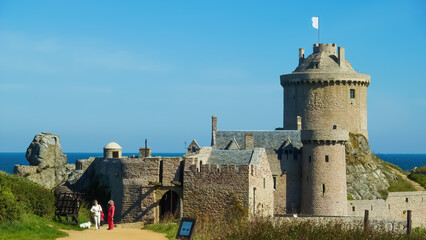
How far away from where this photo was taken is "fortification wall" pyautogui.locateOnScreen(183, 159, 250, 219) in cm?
4450

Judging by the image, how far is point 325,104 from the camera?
69.9m

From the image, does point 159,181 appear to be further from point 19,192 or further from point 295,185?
point 295,185

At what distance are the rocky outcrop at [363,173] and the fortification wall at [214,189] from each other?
23768 mm

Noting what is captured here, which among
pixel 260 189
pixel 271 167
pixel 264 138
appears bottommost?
pixel 260 189

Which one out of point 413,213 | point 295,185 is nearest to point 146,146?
point 295,185

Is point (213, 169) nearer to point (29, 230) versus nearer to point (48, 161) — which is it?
point (29, 230)

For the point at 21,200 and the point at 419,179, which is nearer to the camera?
the point at 21,200

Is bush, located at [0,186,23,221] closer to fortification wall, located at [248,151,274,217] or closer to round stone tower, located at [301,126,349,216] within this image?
fortification wall, located at [248,151,274,217]

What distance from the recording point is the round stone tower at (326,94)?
229 ft

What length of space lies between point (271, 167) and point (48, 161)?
61.4ft

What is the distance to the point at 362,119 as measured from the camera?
72.8 m

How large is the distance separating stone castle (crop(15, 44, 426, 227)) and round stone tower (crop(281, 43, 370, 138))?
95 mm

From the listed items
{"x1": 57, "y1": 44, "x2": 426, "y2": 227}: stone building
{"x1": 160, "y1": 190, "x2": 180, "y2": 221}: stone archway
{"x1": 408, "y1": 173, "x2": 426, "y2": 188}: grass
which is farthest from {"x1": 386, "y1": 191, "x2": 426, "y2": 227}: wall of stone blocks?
{"x1": 160, "y1": 190, "x2": 180, "y2": 221}: stone archway

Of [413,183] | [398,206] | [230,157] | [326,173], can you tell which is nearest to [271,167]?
[326,173]
